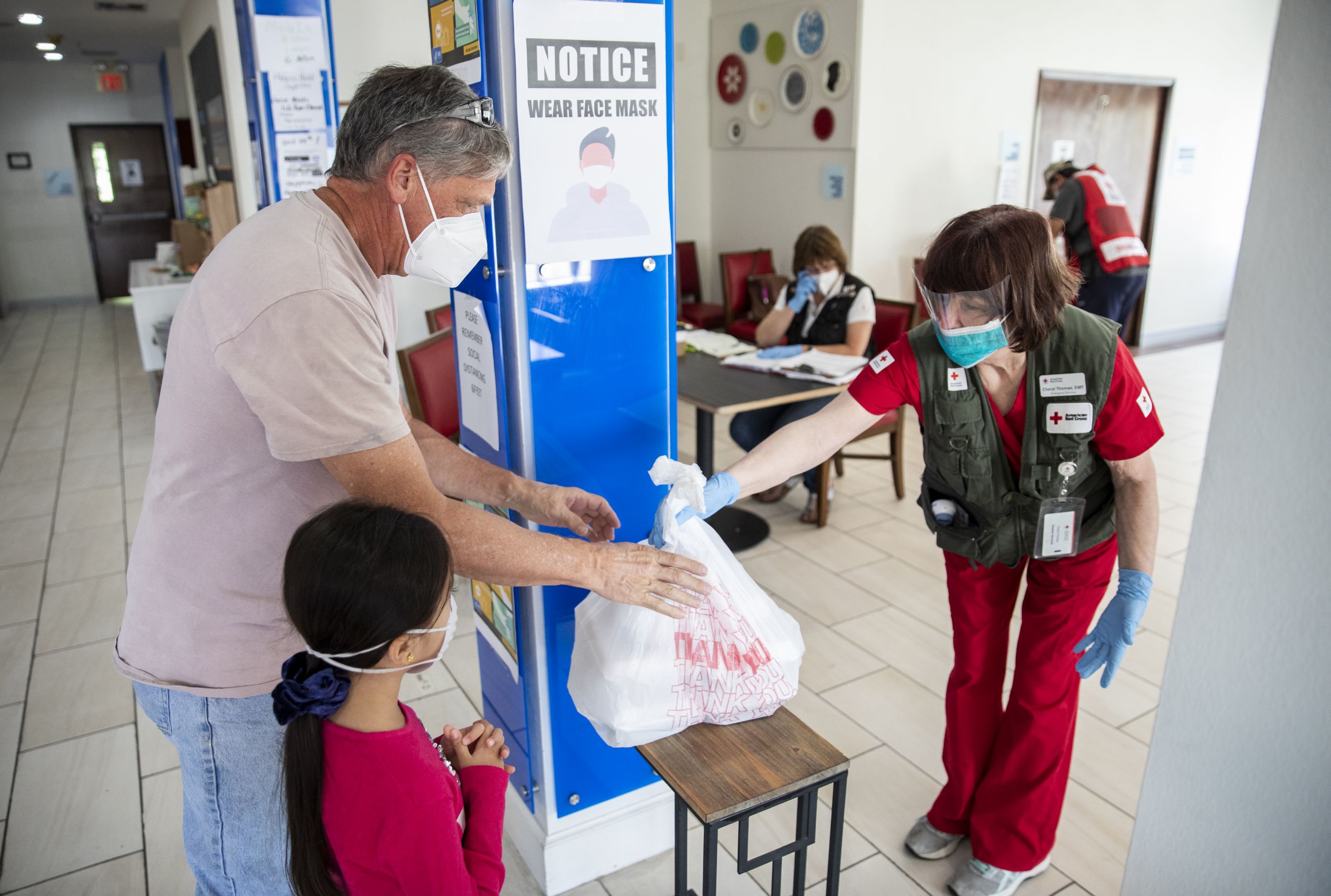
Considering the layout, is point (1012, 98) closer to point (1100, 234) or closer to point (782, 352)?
point (1100, 234)

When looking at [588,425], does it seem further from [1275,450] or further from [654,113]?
[1275,450]

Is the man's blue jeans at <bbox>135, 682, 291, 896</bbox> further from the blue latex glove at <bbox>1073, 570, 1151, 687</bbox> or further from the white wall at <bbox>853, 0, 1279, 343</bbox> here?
the white wall at <bbox>853, 0, 1279, 343</bbox>

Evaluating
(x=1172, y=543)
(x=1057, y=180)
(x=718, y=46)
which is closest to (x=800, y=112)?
(x=718, y=46)

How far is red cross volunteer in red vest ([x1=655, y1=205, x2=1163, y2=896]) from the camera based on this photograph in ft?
5.16

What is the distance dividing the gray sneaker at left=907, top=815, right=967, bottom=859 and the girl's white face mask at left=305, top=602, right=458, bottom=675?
1404mm

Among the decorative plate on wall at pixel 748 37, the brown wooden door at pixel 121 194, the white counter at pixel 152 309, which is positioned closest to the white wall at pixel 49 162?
the brown wooden door at pixel 121 194

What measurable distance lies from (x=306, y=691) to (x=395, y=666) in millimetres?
103

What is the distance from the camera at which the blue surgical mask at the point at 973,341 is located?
1.57 metres

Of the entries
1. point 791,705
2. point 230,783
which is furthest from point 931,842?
point 230,783

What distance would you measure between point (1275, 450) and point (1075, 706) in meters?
1.13

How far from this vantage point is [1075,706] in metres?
1.84

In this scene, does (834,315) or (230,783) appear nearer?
(230,783)

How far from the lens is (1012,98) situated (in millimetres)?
6016

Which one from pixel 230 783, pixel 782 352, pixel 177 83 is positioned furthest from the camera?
pixel 177 83
